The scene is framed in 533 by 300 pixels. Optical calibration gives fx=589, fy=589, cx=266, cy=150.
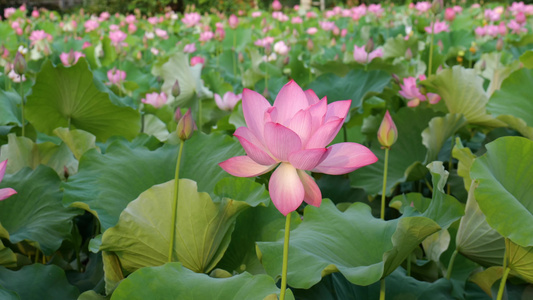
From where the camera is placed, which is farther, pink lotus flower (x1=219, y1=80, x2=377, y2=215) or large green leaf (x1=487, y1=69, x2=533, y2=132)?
large green leaf (x1=487, y1=69, x2=533, y2=132)

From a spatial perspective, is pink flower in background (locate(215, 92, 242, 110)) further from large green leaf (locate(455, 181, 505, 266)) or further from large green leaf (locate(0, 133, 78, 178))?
large green leaf (locate(455, 181, 505, 266))

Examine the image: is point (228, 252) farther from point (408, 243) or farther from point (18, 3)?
point (18, 3)

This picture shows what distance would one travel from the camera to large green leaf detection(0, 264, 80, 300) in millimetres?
920

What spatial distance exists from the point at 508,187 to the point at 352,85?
876 millimetres

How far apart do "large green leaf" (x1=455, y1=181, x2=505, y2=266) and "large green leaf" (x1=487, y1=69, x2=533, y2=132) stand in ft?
1.47

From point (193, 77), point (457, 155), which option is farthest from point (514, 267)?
point (193, 77)

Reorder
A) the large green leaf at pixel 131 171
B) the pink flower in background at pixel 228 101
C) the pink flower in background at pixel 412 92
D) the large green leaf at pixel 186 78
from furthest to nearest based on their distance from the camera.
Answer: the large green leaf at pixel 186 78
the pink flower in background at pixel 228 101
the pink flower in background at pixel 412 92
the large green leaf at pixel 131 171

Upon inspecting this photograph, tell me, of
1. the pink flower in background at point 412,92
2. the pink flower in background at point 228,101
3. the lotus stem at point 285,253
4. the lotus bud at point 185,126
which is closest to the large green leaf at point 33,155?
the lotus bud at point 185,126

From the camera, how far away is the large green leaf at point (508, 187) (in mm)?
793

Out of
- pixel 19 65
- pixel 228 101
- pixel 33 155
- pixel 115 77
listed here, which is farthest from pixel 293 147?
pixel 115 77

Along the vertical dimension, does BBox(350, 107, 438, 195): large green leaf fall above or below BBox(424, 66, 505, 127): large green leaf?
below

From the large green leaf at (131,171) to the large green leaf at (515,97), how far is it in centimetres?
61

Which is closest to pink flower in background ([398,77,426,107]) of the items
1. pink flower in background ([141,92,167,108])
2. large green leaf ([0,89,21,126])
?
pink flower in background ([141,92,167,108])

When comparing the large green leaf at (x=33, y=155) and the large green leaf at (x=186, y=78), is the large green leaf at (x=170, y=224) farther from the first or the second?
the large green leaf at (x=186, y=78)
